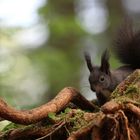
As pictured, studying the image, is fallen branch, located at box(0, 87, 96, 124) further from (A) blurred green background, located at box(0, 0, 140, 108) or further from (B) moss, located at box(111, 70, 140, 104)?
(A) blurred green background, located at box(0, 0, 140, 108)

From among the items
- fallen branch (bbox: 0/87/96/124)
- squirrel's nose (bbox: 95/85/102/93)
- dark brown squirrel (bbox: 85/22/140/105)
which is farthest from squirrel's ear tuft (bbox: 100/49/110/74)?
fallen branch (bbox: 0/87/96/124)

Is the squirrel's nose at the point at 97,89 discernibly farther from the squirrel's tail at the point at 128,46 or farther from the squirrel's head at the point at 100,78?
the squirrel's tail at the point at 128,46

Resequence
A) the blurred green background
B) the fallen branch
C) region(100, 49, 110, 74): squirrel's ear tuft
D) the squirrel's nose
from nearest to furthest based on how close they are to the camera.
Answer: the fallen branch < region(100, 49, 110, 74): squirrel's ear tuft < the squirrel's nose < the blurred green background

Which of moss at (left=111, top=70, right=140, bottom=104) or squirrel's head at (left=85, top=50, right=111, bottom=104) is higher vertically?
squirrel's head at (left=85, top=50, right=111, bottom=104)

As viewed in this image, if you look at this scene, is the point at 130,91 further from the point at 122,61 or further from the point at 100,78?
the point at 122,61

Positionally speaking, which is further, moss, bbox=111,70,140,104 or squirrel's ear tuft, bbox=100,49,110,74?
squirrel's ear tuft, bbox=100,49,110,74

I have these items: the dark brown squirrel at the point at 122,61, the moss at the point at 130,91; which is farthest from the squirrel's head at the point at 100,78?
the moss at the point at 130,91

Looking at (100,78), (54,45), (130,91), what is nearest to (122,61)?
(100,78)
